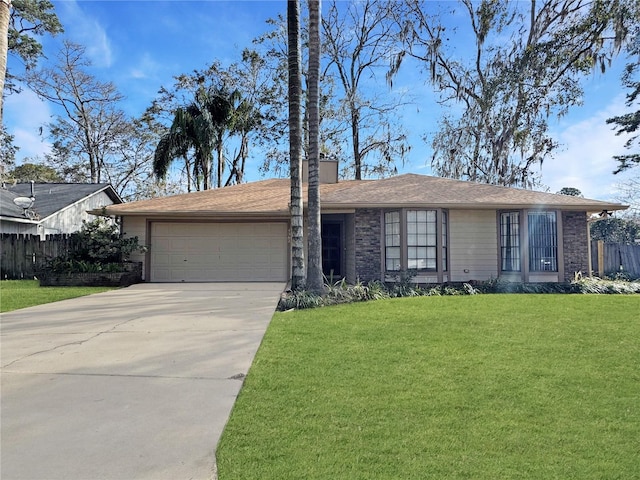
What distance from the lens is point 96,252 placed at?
41.8 ft

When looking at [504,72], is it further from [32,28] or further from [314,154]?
[32,28]

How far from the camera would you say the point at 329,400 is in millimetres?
3574

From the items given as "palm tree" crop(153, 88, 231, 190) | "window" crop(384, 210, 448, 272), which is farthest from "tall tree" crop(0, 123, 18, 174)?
"window" crop(384, 210, 448, 272)

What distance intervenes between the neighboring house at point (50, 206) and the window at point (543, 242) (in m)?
15.7

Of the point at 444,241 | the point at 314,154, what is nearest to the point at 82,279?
the point at 314,154

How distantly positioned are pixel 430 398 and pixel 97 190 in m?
23.2

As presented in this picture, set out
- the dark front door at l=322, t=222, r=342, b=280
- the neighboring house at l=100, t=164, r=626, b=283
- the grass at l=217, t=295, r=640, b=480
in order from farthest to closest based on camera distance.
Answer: the dark front door at l=322, t=222, r=342, b=280 → the neighboring house at l=100, t=164, r=626, b=283 → the grass at l=217, t=295, r=640, b=480

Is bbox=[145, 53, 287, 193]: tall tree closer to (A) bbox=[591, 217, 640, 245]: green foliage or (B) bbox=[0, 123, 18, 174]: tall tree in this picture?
(B) bbox=[0, 123, 18, 174]: tall tree

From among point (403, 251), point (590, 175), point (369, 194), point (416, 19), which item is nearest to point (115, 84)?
point (416, 19)

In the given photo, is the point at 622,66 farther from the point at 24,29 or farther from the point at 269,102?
the point at 24,29

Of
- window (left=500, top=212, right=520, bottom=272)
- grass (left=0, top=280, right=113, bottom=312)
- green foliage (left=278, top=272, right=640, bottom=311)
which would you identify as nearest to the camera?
grass (left=0, top=280, right=113, bottom=312)

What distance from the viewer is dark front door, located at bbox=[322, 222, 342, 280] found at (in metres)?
14.6

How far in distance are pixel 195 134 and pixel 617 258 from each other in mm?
18257

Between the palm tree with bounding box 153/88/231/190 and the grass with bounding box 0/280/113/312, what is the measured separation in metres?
8.30
